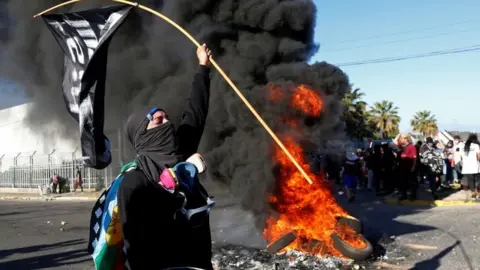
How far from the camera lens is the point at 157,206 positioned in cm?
255

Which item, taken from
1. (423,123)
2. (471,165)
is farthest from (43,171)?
(423,123)

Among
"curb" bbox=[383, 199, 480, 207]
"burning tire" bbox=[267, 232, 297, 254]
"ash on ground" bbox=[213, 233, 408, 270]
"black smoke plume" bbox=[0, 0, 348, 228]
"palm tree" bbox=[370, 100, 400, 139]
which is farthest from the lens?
"palm tree" bbox=[370, 100, 400, 139]

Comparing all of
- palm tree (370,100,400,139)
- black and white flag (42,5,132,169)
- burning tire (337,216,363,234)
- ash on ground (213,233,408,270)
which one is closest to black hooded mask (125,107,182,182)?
black and white flag (42,5,132,169)

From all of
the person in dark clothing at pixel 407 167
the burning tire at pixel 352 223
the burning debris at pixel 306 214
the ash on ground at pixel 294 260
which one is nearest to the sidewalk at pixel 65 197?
the person in dark clothing at pixel 407 167

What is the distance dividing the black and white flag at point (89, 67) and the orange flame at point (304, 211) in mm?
3385

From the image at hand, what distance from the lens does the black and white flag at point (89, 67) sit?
363 cm

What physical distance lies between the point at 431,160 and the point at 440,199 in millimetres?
992

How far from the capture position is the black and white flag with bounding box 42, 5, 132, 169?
363 centimetres

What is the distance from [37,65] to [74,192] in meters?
13.0

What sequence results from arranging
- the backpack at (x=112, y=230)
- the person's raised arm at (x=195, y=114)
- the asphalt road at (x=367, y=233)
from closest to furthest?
the backpack at (x=112, y=230), the person's raised arm at (x=195, y=114), the asphalt road at (x=367, y=233)

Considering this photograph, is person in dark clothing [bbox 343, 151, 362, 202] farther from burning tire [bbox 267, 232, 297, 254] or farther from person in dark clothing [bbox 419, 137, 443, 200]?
burning tire [bbox 267, 232, 297, 254]

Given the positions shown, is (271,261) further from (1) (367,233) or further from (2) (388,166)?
(2) (388,166)

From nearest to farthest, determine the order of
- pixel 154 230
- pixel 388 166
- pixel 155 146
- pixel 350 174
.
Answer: pixel 154 230
pixel 155 146
pixel 350 174
pixel 388 166

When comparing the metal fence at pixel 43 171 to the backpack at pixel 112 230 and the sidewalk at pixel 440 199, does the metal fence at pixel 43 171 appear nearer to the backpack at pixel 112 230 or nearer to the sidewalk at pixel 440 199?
the sidewalk at pixel 440 199
